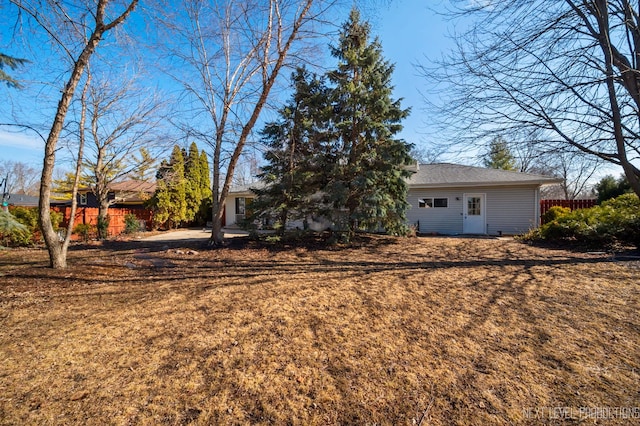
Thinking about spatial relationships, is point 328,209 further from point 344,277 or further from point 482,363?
point 482,363

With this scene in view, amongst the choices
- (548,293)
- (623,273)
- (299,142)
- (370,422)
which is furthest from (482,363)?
(299,142)

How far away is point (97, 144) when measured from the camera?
36.3 feet

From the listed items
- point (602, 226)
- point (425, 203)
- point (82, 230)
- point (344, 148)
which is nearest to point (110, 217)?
point (82, 230)

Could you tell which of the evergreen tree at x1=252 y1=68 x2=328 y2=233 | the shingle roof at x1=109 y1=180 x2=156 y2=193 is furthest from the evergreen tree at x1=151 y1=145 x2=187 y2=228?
the evergreen tree at x1=252 y1=68 x2=328 y2=233

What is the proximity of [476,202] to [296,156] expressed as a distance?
871 cm

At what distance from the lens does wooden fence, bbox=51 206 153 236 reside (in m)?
12.2

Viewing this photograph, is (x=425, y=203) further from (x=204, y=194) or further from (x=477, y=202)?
(x=204, y=194)

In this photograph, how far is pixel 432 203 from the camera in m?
13.3

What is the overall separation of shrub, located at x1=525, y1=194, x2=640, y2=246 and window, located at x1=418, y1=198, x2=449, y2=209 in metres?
4.09

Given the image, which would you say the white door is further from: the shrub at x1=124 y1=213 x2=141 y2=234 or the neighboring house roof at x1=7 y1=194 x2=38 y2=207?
the neighboring house roof at x1=7 y1=194 x2=38 y2=207

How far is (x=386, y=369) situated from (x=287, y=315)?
4.65 feet

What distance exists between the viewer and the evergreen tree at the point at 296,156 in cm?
915

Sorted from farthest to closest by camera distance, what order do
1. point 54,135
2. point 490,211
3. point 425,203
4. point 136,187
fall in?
point 136,187
point 425,203
point 490,211
point 54,135

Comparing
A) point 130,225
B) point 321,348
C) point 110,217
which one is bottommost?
point 321,348
